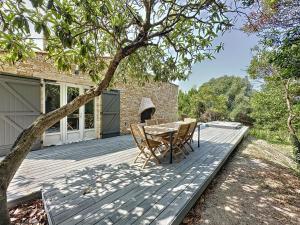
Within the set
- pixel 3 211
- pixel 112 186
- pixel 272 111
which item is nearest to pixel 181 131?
pixel 112 186

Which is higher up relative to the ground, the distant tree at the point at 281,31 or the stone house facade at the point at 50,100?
the distant tree at the point at 281,31

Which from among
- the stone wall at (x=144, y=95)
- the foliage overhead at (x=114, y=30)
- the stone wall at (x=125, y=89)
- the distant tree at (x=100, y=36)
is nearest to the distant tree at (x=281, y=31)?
the foliage overhead at (x=114, y=30)

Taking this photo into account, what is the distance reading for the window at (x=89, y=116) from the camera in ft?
24.0

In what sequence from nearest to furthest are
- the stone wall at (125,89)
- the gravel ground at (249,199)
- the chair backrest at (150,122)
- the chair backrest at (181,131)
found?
1. the gravel ground at (249,199)
2. the chair backrest at (181,131)
3. the stone wall at (125,89)
4. the chair backrest at (150,122)

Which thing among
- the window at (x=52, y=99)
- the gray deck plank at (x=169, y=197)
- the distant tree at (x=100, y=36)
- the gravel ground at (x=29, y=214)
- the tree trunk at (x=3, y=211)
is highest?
the distant tree at (x=100, y=36)

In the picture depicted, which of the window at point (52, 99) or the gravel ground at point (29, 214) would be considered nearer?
the gravel ground at point (29, 214)

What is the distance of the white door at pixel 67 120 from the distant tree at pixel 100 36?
8.31 feet

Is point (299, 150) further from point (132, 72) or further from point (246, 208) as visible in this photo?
point (132, 72)

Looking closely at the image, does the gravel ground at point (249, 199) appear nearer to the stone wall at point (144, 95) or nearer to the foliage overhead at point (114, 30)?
the foliage overhead at point (114, 30)

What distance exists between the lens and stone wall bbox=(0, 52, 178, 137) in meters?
5.38

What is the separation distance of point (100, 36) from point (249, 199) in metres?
4.79

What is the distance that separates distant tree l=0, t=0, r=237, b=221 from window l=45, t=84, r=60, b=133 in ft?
8.48

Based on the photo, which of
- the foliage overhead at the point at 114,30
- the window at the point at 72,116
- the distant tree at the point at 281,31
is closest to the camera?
the foliage overhead at the point at 114,30

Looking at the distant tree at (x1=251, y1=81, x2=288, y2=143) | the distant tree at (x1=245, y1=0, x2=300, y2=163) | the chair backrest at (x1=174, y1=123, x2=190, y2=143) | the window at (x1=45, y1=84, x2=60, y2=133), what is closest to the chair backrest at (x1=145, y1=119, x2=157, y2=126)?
the chair backrest at (x1=174, y1=123, x2=190, y2=143)
